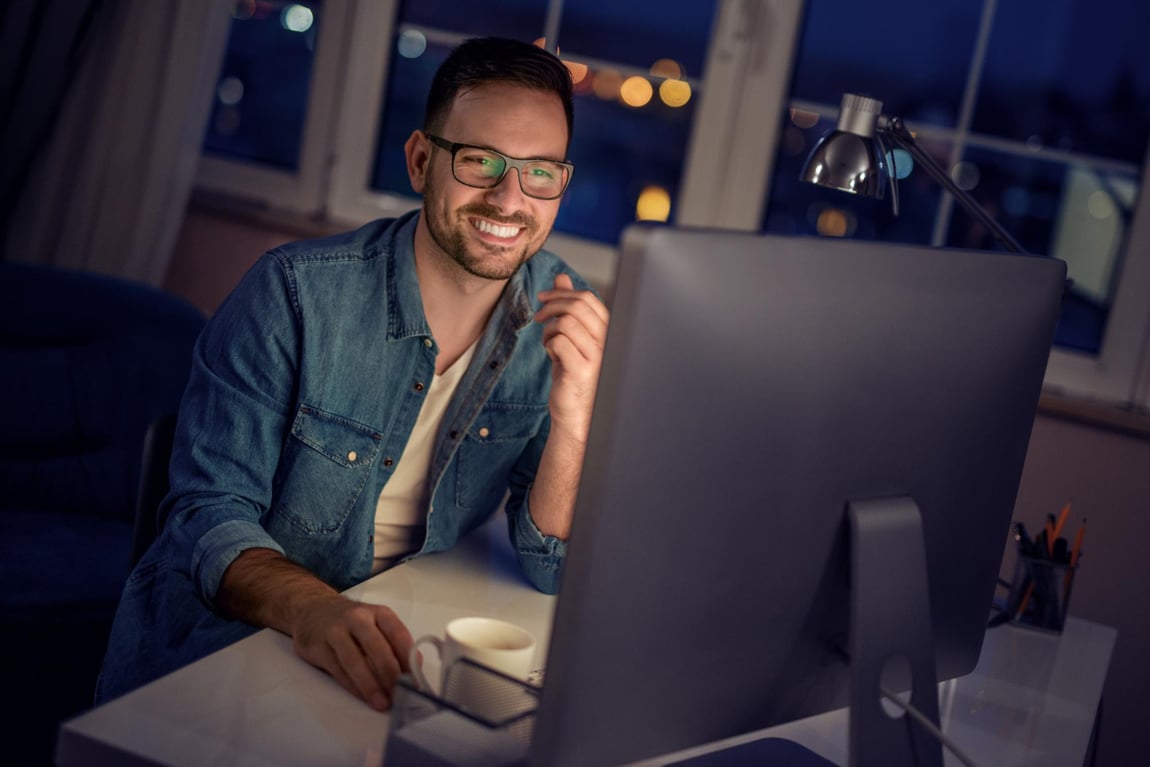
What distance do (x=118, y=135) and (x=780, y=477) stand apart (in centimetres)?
244

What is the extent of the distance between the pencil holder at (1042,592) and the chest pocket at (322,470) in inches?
34.1

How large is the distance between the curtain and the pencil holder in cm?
209

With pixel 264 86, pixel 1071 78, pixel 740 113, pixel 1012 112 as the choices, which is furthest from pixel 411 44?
pixel 1071 78

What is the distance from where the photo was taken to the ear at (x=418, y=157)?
1548 mm

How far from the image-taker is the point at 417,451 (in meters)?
1.53

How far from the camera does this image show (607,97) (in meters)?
2.79

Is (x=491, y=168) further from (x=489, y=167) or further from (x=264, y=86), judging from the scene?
(x=264, y=86)

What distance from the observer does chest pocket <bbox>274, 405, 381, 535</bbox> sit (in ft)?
4.60

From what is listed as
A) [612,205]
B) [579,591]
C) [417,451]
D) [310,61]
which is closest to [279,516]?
[417,451]

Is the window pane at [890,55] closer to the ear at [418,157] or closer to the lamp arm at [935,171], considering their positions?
the lamp arm at [935,171]

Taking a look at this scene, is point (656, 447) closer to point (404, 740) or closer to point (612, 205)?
point (404, 740)

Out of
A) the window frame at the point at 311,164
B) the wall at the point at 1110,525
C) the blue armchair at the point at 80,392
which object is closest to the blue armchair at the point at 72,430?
the blue armchair at the point at 80,392

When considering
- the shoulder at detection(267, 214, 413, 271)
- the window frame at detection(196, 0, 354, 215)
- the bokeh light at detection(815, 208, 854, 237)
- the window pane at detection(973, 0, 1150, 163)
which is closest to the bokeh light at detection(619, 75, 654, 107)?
the bokeh light at detection(815, 208, 854, 237)

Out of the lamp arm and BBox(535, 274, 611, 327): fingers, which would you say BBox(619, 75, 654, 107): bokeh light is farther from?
BBox(535, 274, 611, 327): fingers
